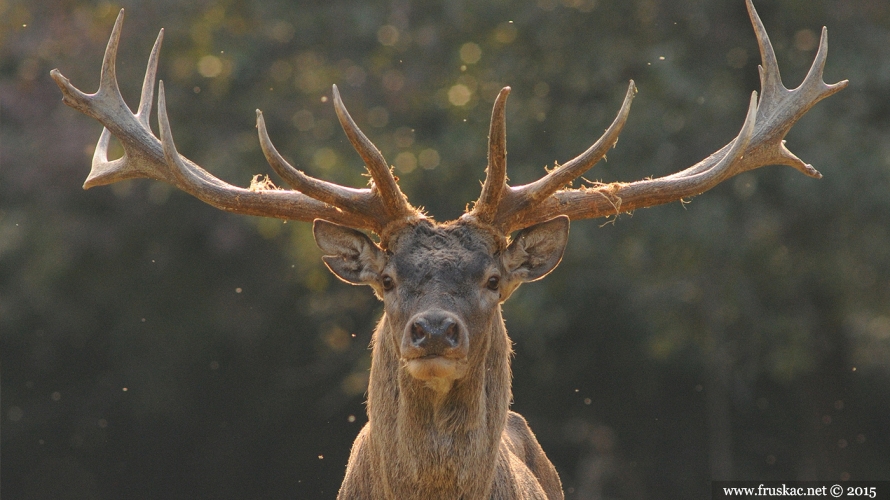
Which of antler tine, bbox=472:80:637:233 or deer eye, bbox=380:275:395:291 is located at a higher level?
antler tine, bbox=472:80:637:233

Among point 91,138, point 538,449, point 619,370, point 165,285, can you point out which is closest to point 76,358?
point 165,285

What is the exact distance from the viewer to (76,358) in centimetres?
1603

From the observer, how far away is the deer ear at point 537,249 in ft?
18.1

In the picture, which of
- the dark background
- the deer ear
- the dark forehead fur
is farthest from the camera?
the dark background

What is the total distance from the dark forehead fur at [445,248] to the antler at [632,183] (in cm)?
10

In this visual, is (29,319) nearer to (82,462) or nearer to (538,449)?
(82,462)

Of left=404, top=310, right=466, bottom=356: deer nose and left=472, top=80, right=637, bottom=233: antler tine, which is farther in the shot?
left=472, top=80, right=637, bottom=233: antler tine

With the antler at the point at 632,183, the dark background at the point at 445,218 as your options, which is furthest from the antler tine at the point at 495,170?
the dark background at the point at 445,218

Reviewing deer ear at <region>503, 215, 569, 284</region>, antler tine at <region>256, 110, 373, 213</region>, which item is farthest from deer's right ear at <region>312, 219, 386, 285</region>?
deer ear at <region>503, 215, 569, 284</region>

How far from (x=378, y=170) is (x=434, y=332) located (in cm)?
92

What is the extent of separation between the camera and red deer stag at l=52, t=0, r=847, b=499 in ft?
16.6

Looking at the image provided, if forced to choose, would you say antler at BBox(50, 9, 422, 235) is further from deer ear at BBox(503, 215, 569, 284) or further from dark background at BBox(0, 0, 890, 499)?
dark background at BBox(0, 0, 890, 499)

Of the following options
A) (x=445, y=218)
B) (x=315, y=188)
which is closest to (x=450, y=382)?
(x=315, y=188)

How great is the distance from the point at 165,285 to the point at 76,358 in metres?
1.77
